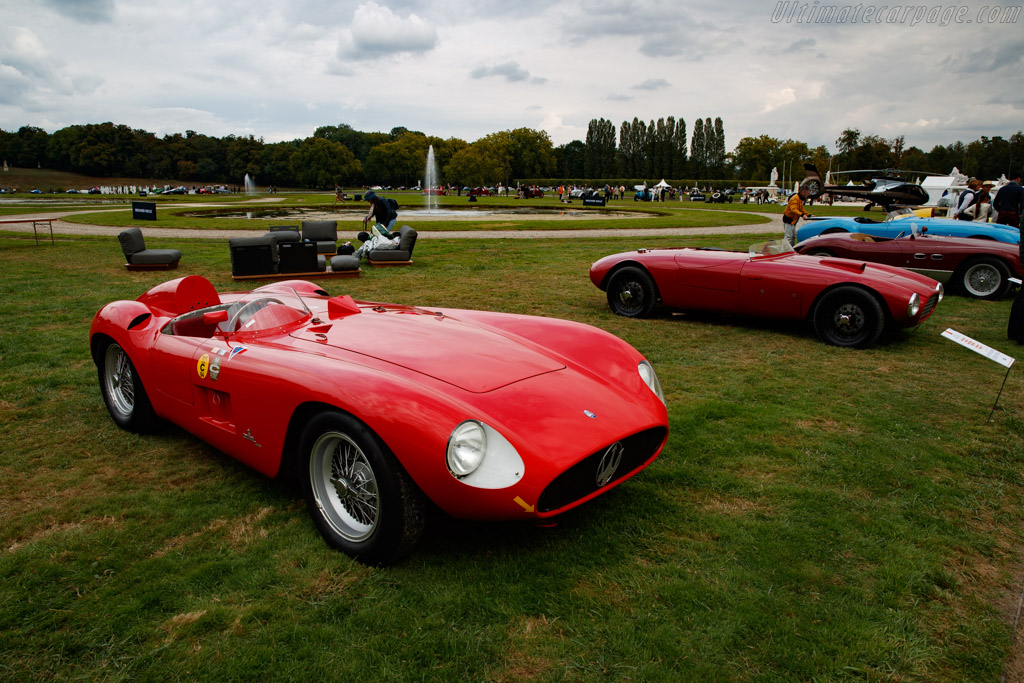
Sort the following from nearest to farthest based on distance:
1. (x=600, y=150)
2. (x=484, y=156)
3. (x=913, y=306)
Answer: (x=913, y=306), (x=484, y=156), (x=600, y=150)

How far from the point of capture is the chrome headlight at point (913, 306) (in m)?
6.33

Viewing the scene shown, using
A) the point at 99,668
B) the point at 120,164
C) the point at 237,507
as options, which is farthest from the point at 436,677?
the point at 120,164

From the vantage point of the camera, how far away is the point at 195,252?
15.4 meters

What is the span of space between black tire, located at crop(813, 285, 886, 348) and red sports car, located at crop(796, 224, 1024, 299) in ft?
9.72

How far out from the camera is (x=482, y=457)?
254 cm

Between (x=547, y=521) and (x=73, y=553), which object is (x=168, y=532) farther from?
(x=547, y=521)

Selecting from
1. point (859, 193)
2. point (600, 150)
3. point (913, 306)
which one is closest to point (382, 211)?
point (859, 193)

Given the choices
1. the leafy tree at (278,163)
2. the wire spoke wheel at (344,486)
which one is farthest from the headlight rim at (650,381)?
the leafy tree at (278,163)

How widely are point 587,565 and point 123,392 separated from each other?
3661 millimetres

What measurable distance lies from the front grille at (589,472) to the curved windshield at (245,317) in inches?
79.1

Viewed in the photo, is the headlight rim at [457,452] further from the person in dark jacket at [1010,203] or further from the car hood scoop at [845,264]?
the person in dark jacket at [1010,203]

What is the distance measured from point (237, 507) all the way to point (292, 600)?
1.03 meters

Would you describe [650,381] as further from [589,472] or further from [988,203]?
[988,203]

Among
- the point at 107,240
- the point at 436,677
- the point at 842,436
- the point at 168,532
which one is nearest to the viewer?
the point at 436,677
